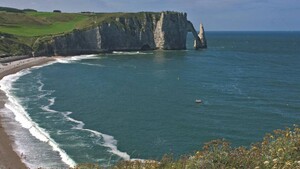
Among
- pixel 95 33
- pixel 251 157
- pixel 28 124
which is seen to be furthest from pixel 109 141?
pixel 95 33

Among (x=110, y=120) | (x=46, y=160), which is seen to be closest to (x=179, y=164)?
(x=46, y=160)

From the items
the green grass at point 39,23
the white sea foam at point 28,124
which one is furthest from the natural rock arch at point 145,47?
the white sea foam at point 28,124

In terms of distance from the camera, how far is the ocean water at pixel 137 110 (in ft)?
138

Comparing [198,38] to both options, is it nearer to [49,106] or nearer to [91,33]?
[91,33]

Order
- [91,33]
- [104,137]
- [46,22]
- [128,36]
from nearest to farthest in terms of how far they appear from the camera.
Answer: [104,137] → [91,33] → [128,36] → [46,22]

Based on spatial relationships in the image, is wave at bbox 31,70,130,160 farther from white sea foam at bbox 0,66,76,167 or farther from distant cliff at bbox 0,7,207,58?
distant cliff at bbox 0,7,207,58

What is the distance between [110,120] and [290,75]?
2313 inches

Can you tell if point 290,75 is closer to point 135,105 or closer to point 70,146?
point 135,105

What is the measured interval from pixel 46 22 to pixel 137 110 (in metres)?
129

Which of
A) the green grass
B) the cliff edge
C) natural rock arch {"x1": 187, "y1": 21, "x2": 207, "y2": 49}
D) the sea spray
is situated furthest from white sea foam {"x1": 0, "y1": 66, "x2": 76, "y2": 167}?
natural rock arch {"x1": 187, "y1": 21, "x2": 207, "y2": 49}

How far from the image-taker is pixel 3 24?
521ft

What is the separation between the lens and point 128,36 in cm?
16250

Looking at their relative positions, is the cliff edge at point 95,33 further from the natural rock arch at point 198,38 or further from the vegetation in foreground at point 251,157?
the vegetation in foreground at point 251,157

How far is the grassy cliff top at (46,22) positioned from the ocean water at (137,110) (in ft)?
175
